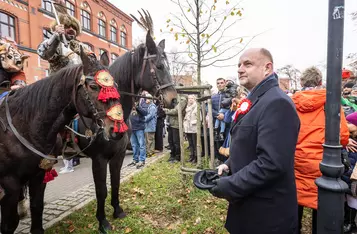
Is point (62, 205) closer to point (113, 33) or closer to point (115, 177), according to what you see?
point (115, 177)

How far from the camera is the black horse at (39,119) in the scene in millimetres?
2426

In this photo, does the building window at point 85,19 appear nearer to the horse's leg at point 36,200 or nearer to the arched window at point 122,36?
the arched window at point 122,36

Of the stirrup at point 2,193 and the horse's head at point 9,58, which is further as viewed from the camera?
the horse's head at point 9,58

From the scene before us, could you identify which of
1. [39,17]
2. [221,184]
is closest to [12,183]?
[221,184]

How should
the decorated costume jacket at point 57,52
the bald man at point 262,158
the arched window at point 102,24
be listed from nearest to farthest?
1. the bald man at point 262,158
2. the decorated costume jacket at point 57,52
3. the arched window at point 102,24

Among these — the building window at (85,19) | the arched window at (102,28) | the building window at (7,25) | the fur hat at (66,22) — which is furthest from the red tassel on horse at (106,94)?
the arched window at (102,28)

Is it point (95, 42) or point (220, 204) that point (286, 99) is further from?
point (95, 42)

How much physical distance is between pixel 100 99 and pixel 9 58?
1.87 m

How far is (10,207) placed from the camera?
2.52 meters

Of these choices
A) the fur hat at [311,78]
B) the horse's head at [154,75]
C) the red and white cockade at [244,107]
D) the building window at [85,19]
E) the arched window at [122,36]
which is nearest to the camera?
the red and white cockade at [244,107]

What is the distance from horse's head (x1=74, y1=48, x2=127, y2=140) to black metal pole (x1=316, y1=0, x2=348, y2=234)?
1.83 meters

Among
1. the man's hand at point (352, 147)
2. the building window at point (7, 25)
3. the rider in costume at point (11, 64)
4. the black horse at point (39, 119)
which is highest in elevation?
the building window at point (7, 25)

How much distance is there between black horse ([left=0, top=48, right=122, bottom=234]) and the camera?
2.43 meters

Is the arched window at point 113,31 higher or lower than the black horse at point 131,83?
higher
